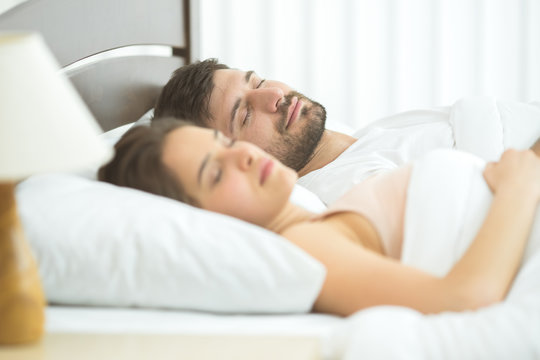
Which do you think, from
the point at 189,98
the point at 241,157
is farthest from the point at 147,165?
the point at 189,98

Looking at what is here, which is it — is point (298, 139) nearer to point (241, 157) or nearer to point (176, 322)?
point (241, 157)

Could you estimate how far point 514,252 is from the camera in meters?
1.01

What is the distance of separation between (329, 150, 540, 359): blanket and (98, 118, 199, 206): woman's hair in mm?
414

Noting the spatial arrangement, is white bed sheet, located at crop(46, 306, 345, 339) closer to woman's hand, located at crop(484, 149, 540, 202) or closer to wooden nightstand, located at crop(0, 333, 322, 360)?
wooden nightstand, located at crop(0, 333, 322, 360)

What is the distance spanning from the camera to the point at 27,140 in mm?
752

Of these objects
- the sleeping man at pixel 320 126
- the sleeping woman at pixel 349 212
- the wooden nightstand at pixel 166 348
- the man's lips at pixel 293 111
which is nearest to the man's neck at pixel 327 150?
the sleeping man at pixel 320 126

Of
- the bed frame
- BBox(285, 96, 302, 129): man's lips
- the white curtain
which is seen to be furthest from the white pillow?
the white curtain

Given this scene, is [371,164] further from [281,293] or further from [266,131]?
[281,293]

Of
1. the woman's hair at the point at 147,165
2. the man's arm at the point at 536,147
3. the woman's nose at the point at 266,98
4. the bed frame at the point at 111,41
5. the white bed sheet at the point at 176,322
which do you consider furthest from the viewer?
the woman's nose at the point at 266,98

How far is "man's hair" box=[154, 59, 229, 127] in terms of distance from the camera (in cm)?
197

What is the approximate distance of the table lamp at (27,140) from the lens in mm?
748

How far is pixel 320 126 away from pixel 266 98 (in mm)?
214

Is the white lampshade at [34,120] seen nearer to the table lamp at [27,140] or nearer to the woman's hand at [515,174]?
the table lamp at [27,140]

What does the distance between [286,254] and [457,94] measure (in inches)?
82.2
